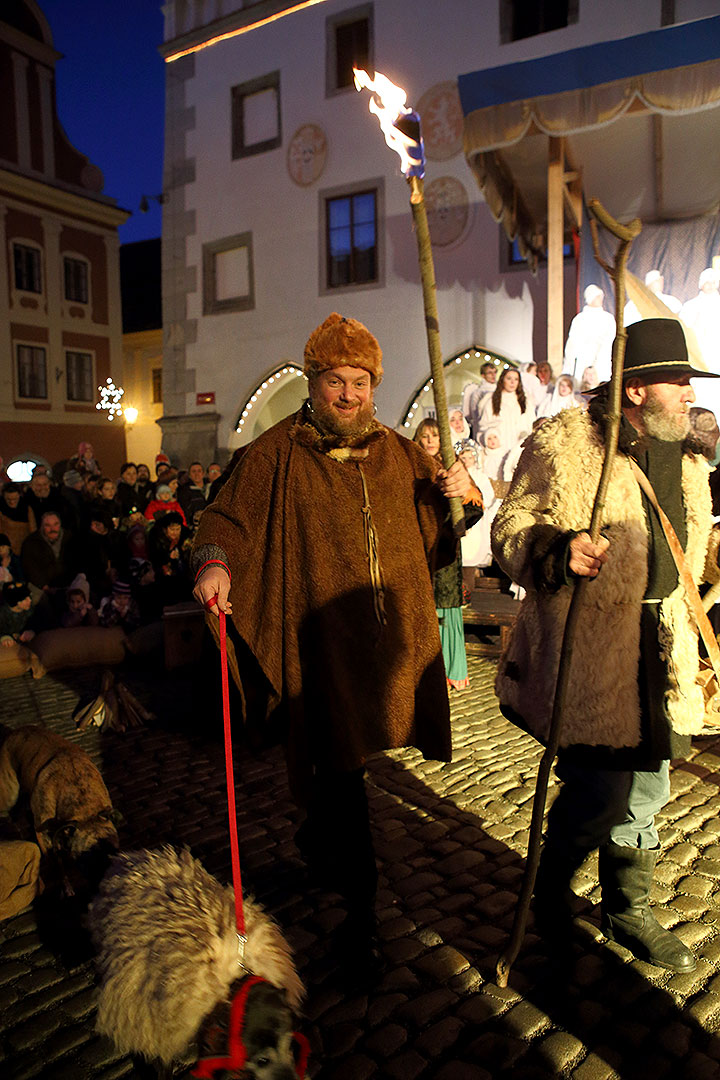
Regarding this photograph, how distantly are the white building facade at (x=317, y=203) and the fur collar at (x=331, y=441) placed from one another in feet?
36.2

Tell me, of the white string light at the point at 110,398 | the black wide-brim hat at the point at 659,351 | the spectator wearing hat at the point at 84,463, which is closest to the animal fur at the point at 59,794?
the black wide-brim hat at the point at 659,351

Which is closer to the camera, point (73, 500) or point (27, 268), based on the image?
point (73, 500)

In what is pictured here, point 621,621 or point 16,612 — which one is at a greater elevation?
point 621,621

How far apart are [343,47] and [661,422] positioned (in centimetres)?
1632

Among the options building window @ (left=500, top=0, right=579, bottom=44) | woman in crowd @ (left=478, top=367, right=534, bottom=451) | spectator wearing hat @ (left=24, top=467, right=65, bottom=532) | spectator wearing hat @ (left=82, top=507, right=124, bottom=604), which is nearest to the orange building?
spectator wearing hat @ (left=24, top=467, right=65, bottom=532)

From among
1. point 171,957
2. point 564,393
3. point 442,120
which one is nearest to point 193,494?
point 564,393

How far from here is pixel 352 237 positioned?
52.4 feet

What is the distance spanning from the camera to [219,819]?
13.9 feet

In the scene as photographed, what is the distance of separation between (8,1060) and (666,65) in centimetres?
Answer: 956

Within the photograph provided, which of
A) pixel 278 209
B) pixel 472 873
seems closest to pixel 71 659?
pixel 472 873

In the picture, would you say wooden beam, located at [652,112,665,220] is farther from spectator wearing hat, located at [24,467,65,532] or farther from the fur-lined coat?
the fur-lined coat

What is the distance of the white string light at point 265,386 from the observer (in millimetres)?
17109

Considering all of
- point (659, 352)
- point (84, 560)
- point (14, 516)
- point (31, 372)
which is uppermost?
point (31, 372)

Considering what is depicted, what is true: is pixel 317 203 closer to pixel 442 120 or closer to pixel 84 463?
pixel 442 120
